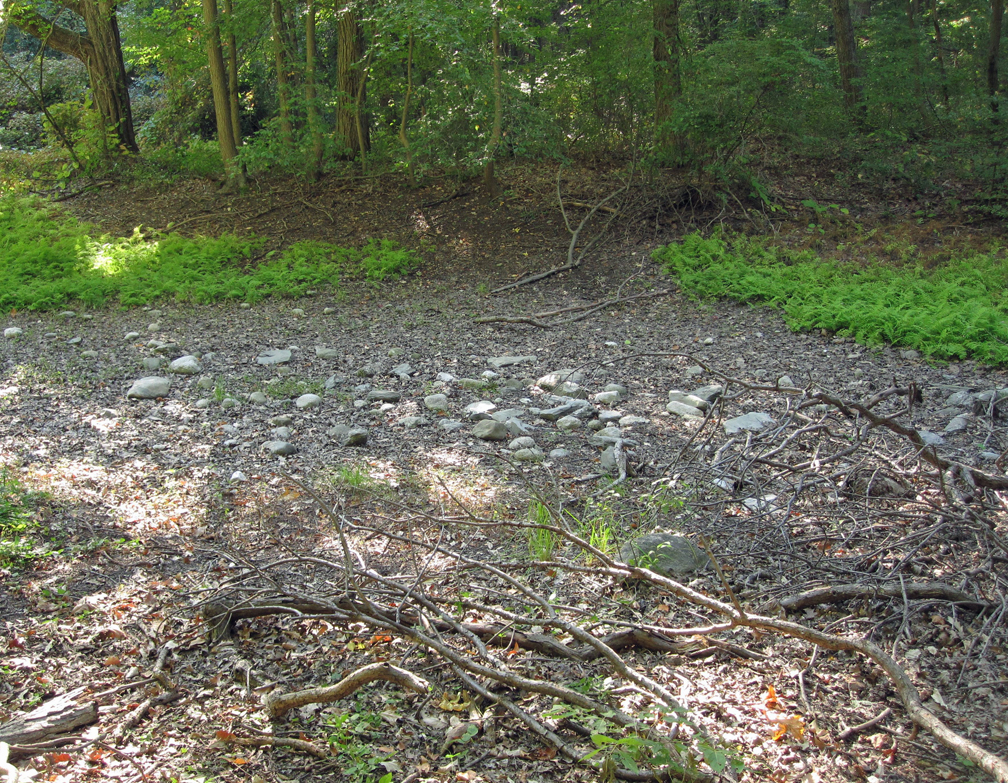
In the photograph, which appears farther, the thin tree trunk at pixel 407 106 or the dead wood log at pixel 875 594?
the thin tree trunk at pixel 407 106

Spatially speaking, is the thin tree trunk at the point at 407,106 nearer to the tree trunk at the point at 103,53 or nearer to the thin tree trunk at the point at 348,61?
the thin tree trunk at the point at 348,61

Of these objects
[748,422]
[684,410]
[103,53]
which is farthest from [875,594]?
[103,53]

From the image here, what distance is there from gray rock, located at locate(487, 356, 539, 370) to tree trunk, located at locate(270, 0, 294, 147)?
5.93 m

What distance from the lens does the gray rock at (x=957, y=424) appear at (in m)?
4.55

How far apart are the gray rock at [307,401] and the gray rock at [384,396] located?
375mm

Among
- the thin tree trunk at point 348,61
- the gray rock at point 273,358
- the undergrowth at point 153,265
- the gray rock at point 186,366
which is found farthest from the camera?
the thin tree trunk at point 348,61

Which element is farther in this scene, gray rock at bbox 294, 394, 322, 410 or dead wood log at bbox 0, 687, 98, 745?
gray rock at bbox 294, 394, 322, 410

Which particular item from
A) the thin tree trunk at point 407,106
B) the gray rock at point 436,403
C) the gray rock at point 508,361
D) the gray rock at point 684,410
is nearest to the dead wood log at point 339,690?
the gray rock at point 436,403

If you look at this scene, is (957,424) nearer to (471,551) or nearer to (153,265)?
(471,551)

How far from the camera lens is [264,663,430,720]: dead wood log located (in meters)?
2.19

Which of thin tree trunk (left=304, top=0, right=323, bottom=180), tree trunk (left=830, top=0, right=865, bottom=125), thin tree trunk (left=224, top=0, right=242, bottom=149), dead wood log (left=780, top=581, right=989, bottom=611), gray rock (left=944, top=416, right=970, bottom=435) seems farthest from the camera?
tree trunk (left=830, top=0, right=865, bottom=125)

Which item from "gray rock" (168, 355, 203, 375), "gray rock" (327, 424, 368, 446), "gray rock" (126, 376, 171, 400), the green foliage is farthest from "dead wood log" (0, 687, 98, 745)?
"gray rock" (168, 355, 203, 375)

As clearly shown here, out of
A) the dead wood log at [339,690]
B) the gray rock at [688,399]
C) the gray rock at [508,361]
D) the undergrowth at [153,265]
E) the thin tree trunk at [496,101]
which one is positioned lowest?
the gray rock at [688,399]

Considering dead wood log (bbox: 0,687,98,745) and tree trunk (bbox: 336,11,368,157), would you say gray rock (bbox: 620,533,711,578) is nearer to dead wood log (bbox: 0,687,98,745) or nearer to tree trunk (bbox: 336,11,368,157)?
dead wood log (bbox: 0,687,98,745)
